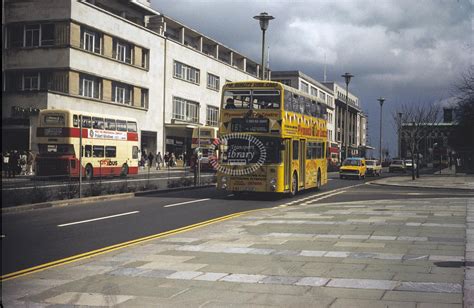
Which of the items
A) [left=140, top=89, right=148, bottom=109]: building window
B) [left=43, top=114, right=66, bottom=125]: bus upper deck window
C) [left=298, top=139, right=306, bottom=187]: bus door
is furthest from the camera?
[left=140, top=89, right=148, bottom=109]: building window

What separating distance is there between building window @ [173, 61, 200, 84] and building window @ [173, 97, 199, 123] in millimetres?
2594

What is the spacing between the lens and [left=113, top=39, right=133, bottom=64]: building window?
52000 millimetres

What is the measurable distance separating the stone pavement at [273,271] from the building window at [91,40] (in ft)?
123

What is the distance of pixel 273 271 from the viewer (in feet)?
26.5

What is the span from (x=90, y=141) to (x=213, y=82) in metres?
41.1

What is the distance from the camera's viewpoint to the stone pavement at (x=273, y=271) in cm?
653

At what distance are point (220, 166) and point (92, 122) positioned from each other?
14.4 meters

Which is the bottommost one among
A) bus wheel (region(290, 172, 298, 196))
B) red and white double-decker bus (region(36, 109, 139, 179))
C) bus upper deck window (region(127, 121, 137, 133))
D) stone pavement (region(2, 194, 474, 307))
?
stone pavement (region(2, 194, 474, 307))

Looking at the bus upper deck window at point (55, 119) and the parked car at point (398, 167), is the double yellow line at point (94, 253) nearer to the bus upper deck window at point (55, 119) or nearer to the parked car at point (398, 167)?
the bus upper deck window at point (55, 119)

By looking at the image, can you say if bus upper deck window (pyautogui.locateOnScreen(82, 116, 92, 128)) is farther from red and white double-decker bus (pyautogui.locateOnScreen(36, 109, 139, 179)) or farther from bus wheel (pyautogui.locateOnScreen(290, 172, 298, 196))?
bus wheel (pyautogui.locateOnScreen(290, 172, 298, 196))

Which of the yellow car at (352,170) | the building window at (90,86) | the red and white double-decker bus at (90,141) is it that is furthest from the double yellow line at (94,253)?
the building window at (90,86)

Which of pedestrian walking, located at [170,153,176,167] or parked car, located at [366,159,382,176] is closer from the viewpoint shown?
parked car, located at [366,159,382,176]

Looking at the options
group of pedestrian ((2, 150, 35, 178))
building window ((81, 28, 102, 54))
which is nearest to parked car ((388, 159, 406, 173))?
building window ((81, 28, 102, 54))

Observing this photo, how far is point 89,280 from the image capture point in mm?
7531
